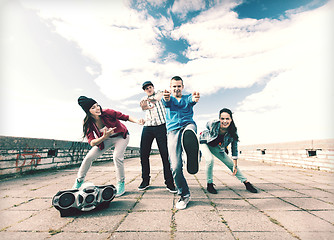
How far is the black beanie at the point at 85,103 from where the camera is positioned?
2.87m

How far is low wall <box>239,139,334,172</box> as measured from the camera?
5.78 meters

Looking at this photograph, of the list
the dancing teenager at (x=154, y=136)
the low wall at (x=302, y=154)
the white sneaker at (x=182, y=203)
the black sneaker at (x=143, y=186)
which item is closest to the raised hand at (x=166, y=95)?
the dancing teenager at (x=154, y=136)

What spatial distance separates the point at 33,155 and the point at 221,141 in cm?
568

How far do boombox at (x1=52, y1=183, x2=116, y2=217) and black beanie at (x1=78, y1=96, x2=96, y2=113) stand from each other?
1.26 metres

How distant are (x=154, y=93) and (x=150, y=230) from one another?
220cm

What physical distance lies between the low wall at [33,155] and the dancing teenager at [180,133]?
4851 millimetres

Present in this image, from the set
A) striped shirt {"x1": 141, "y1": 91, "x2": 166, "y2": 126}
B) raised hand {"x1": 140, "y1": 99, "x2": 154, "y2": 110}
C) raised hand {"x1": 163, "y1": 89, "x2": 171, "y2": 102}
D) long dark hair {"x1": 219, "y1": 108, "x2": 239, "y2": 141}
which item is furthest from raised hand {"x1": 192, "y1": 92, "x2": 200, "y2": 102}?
long dark hair {"x1": 219, "y1": 108, "x2": 239, "y2": 141}

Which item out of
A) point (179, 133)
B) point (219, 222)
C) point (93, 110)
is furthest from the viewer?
point (93, 110)

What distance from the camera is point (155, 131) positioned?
3.29m

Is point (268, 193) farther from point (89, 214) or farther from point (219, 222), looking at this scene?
point (89, 214)

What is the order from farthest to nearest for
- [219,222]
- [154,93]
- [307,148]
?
[307,148], [154,93], [219,222]

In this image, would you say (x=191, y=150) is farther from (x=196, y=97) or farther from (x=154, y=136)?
(x=154, y=136)

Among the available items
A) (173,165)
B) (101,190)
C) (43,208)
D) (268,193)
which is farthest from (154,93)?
(268,193)

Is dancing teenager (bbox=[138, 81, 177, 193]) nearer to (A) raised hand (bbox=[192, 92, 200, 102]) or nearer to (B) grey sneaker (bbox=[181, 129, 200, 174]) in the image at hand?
(A) raised hand (bbox=[192, 92, 200, 102])
